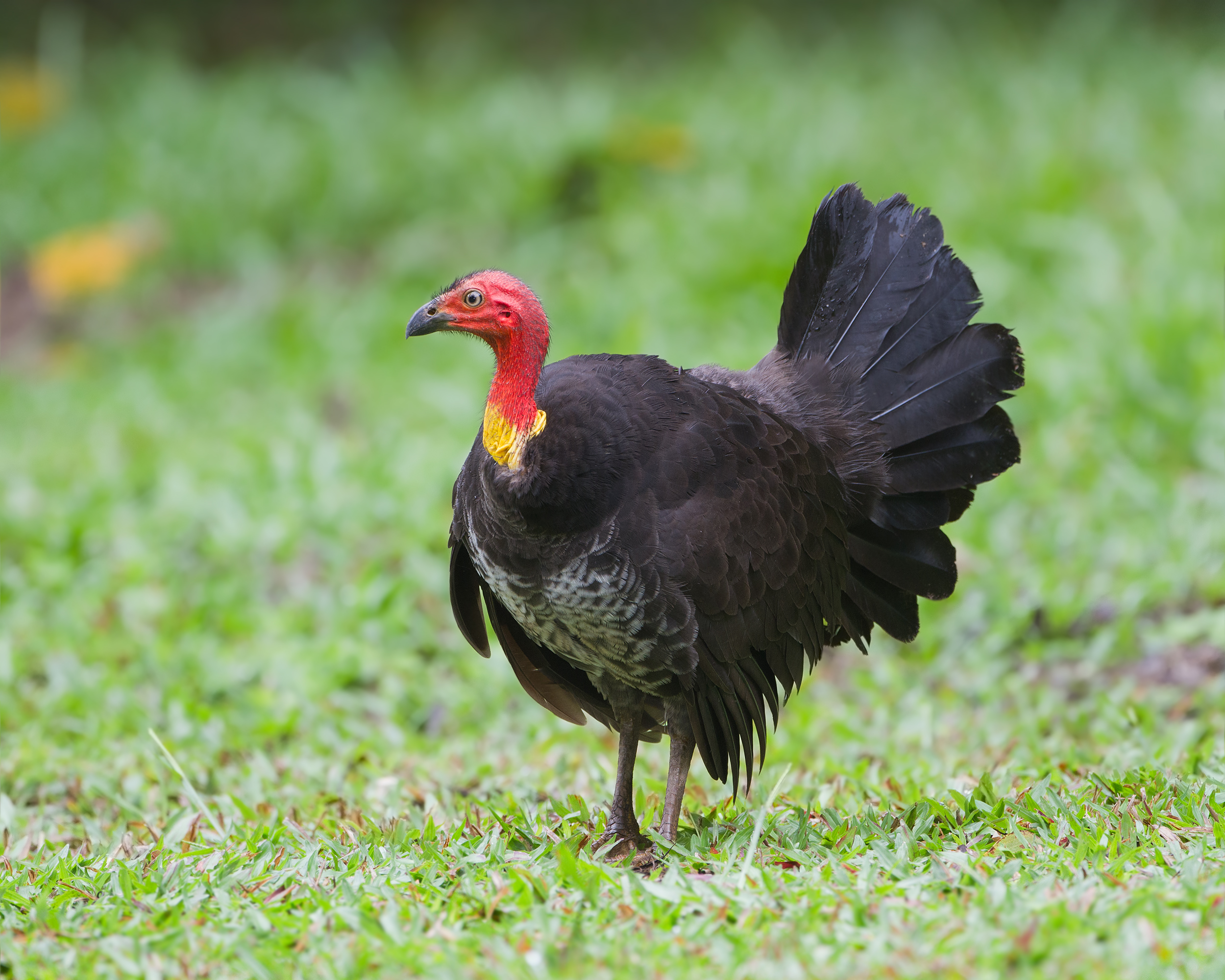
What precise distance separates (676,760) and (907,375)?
142 cm

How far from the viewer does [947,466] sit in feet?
13.9

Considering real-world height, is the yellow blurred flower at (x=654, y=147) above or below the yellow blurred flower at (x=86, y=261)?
above

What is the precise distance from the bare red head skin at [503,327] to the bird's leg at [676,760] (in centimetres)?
96

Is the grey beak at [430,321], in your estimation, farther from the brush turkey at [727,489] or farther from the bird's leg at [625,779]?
the bird's leg at [625,779]

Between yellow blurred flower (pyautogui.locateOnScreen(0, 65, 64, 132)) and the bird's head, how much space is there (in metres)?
10.7

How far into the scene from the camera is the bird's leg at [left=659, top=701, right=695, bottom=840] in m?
3.80

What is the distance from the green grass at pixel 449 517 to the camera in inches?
125

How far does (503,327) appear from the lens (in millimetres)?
3531

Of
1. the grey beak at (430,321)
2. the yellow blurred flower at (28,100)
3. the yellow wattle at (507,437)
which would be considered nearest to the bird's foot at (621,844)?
the yellow wattle at (507,437)

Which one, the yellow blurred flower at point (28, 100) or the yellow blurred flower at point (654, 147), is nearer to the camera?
the yellow blurred flower at point (654, 147)

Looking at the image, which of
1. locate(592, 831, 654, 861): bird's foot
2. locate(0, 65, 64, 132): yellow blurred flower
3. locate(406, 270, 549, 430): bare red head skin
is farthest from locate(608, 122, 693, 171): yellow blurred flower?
locate(592, 831, 654, 861): bird's foot

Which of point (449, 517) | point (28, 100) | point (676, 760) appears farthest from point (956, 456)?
point (28, 100)

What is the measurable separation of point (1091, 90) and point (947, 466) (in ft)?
24.8

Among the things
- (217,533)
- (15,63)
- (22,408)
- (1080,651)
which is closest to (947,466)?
(1080,651)
